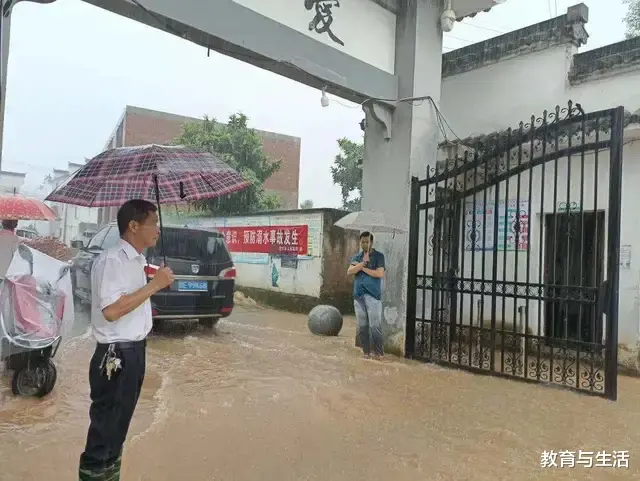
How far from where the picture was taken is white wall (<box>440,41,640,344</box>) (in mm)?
6121

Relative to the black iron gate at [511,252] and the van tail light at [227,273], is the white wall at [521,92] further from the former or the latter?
the van tail light at [227,273]

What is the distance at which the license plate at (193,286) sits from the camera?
7.25m

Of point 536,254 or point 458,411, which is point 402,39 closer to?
point 536,254

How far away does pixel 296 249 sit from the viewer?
38.3ft

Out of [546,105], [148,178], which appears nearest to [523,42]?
[546,105]

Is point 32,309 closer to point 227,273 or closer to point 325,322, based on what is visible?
point 227,273

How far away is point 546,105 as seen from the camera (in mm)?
7195

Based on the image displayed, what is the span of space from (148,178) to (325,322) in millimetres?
5602

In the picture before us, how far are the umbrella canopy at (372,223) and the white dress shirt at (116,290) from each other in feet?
13.3

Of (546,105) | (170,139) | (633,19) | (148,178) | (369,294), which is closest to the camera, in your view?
(148,178)

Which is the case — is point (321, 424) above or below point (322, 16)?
below

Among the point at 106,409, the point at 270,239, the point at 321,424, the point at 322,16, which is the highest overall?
the point at 322,16

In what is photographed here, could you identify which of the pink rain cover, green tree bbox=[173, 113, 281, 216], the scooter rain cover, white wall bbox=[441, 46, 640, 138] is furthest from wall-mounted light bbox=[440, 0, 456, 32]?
green tree bbox=[173, 113, 281, 216]

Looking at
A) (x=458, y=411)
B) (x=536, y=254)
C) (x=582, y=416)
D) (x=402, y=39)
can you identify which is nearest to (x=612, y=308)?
(x=582, y=416)
